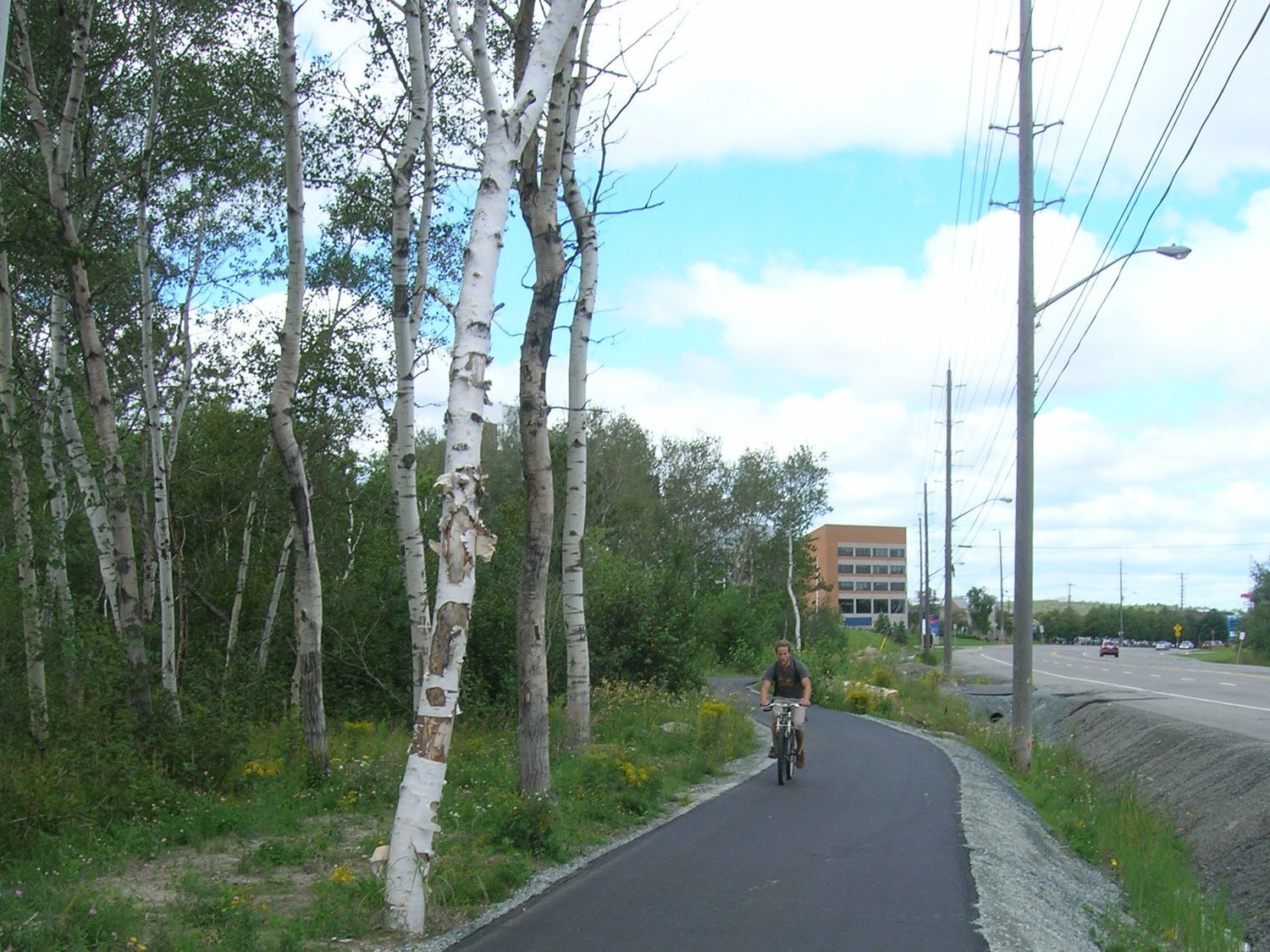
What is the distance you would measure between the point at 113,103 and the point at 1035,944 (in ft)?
56.3

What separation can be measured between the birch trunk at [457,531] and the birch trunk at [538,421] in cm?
372

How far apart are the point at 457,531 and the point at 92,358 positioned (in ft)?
24.1

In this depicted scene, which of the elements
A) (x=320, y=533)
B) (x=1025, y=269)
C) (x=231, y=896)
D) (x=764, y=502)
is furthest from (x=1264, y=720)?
(x=764, y=502)

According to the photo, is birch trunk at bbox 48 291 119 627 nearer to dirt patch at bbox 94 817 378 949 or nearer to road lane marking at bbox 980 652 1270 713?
dirt patch at bbox 94 817 378 949

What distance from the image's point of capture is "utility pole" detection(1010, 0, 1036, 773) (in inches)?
773

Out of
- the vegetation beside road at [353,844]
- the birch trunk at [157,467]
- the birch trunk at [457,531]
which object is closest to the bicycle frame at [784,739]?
the vegetation beside road at [353,844]

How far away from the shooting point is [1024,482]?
19.7m

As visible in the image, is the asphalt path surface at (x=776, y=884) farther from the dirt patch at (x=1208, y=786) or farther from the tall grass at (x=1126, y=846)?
the dirt patch at (x=1208, y=786)

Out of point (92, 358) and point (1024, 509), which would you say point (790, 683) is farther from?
point (92, 358)

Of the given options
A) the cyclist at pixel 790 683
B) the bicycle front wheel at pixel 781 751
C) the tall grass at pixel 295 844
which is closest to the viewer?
the tall grass at pixel 295 844

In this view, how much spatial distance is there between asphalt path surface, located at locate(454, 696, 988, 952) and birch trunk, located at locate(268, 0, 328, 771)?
4381 millimetres

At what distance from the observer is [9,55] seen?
14.5 metres

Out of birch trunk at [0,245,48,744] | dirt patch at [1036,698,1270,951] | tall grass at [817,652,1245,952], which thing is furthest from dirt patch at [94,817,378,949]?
dirt patch at [1036,698,1270,951]

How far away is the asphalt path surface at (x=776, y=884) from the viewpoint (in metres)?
7.51
